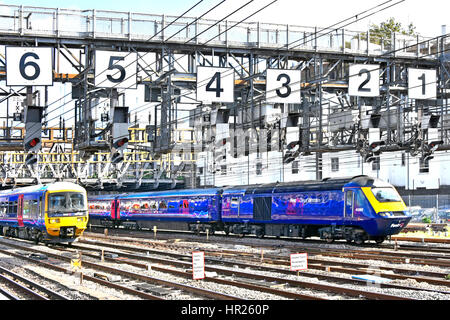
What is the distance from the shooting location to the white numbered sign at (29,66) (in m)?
25.9

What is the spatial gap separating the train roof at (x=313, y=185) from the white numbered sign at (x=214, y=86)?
17.8ft

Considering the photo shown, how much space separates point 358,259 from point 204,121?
46.5 feet

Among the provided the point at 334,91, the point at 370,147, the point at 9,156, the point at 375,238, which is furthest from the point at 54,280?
the point at 9,156

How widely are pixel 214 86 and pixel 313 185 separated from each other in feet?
20.7

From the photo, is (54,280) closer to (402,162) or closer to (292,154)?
(292,154)

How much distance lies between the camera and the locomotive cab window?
27.0 meters

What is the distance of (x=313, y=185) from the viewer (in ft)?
97.5

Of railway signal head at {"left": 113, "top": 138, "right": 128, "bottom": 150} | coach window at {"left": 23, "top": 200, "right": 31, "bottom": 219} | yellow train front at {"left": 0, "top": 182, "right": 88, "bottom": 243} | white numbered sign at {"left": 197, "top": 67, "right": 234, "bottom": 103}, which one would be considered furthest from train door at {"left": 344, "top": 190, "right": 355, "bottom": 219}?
coach window at {"left": 23, "top": 200, "right": 31, "bottom": 219}

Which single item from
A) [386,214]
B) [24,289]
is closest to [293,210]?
[386,214]

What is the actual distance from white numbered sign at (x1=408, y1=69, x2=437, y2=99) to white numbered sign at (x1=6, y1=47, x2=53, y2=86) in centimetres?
1645

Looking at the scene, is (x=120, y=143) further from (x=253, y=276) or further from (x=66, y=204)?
(x=253, y=276)

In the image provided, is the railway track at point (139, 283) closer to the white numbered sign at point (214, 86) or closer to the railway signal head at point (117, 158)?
the railway signal head at point (117, 158)

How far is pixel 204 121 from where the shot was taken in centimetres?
3469

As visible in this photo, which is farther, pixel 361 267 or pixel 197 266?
pixel 361 267
